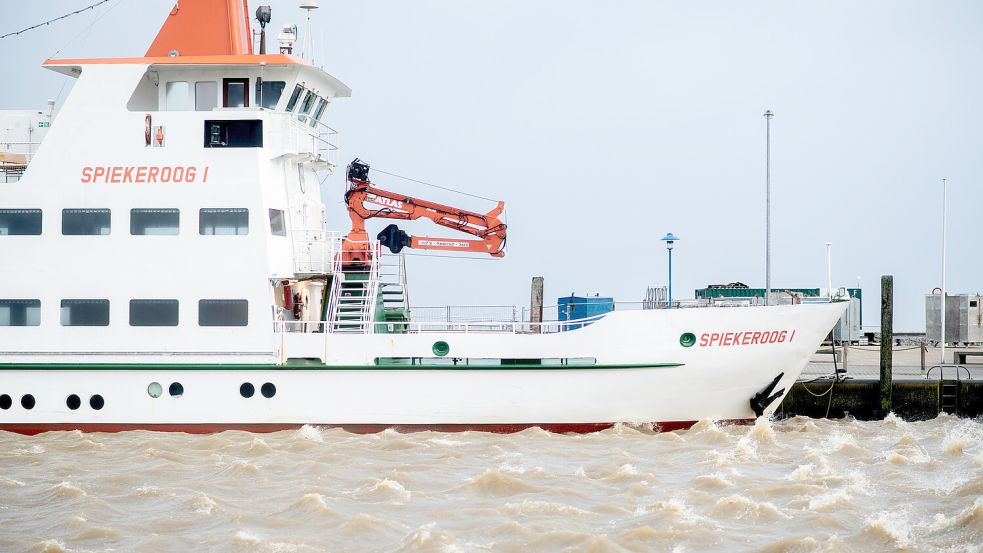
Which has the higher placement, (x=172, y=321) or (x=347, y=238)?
(x=347, y=238)

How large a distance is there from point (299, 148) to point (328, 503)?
27.5 feet

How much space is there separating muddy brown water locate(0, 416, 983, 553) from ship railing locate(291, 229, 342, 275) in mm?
3203

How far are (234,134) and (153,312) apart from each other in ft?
11.0

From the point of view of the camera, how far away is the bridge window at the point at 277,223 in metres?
20.5

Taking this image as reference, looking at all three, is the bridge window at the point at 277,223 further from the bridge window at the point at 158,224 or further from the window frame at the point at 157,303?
the window frame at the point at 157,303

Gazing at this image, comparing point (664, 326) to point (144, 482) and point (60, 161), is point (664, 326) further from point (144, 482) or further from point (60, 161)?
point (60, 161)

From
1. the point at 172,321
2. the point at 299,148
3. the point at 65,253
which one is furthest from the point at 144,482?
the point at 299,148

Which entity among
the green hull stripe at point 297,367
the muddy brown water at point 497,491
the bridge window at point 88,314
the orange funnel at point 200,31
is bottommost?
the muddy brown water at point 497,491

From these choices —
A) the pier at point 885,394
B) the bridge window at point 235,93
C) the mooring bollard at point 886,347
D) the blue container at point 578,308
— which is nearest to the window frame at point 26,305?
the bridge window at point 235,93

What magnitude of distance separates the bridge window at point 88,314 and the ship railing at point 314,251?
3.31 m

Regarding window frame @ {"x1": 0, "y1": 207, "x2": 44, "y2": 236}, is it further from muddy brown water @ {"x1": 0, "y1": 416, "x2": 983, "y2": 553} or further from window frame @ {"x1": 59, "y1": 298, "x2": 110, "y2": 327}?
muddy brown water @ {"x1": 0, "y1": 416, "x2": 983, "y2": 553}

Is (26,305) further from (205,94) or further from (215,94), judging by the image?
(215,94)

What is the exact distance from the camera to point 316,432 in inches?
762

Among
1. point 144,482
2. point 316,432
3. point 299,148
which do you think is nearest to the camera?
point 144,482
